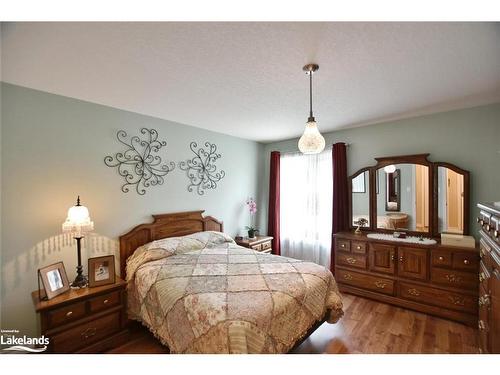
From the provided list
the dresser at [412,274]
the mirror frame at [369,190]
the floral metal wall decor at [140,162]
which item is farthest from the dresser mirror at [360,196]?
the floral metal wall decor at [140,162]

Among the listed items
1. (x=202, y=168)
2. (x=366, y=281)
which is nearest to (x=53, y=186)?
(x=202, y=168)

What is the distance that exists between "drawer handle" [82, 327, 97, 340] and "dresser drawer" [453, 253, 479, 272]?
3.51 m

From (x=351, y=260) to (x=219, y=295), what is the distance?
2.15m

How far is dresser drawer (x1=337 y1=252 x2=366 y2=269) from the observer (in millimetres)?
2963

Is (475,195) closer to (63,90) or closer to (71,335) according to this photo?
A: (71,335)

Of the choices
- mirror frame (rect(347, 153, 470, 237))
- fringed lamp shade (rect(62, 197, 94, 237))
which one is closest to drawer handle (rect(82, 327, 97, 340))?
fringed lamp shade (rect(62, 197, 94, 237))

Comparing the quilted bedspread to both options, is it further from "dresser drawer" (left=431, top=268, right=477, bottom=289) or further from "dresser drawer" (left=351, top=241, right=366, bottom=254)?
"dresser drawer" (left=431, top=268, right=477, bottom=289)

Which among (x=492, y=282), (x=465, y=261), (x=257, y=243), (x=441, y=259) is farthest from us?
(x=257, y=243)

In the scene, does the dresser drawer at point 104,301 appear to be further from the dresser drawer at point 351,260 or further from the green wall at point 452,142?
the green wall at point 452,142

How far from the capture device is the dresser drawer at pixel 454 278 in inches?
89.7

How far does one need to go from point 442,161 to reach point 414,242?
1048 millimetres

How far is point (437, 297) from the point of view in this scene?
8.07 feet

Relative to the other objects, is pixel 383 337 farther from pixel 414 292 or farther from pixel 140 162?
pixel 140 162
